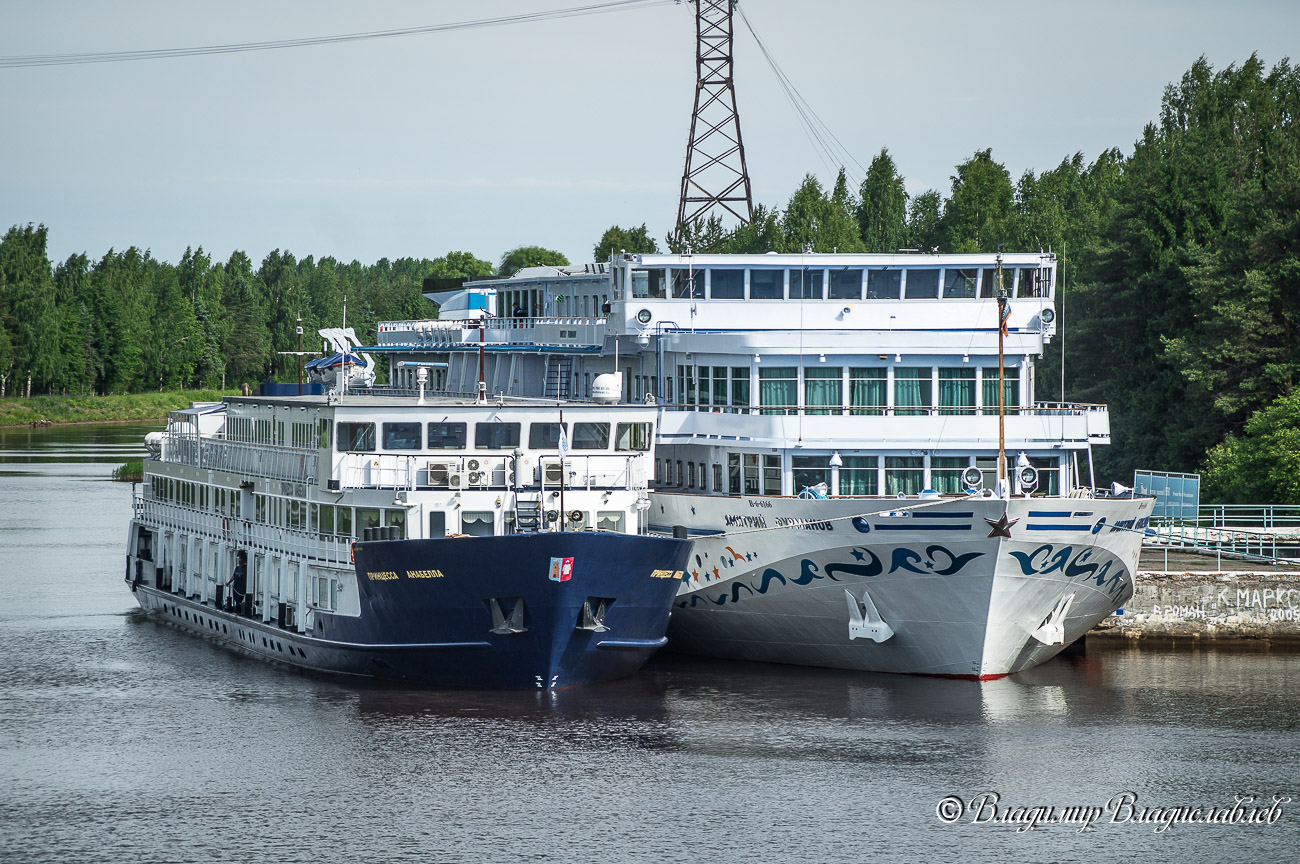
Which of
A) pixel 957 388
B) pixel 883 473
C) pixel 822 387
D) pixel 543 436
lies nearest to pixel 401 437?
pixel 543 436

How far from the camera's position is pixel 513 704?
37.0m

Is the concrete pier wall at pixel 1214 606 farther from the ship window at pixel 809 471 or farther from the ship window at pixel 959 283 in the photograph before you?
the ship window at pixel 809 471

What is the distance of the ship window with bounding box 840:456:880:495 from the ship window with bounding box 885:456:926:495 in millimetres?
367

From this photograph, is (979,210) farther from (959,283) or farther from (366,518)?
(366,518)

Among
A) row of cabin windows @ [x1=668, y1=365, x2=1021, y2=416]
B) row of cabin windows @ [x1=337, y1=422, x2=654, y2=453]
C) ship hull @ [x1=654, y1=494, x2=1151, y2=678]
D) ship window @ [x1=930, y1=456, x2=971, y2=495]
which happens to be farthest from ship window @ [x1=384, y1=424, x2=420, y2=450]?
ship window @ [x1=930, y1=456, x2=971, y2=495]

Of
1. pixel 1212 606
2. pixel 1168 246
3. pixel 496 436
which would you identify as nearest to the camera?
pixel 496 436

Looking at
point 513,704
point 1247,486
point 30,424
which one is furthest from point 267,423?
point 30,424

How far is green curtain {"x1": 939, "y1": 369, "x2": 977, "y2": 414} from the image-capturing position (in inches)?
1734

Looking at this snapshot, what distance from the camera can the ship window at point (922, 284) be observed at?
1793 inches

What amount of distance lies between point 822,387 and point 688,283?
5285mm

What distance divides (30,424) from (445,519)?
4998 inches

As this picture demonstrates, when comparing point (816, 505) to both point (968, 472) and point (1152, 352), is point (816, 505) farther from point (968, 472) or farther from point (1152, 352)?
point (1152, 352)

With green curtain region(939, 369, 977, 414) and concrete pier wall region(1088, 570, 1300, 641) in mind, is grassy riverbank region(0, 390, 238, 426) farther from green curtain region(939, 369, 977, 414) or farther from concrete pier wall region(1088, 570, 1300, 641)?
concrete pier wall region(1088, 570, 1300, 641)

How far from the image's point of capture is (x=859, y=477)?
140 feet
